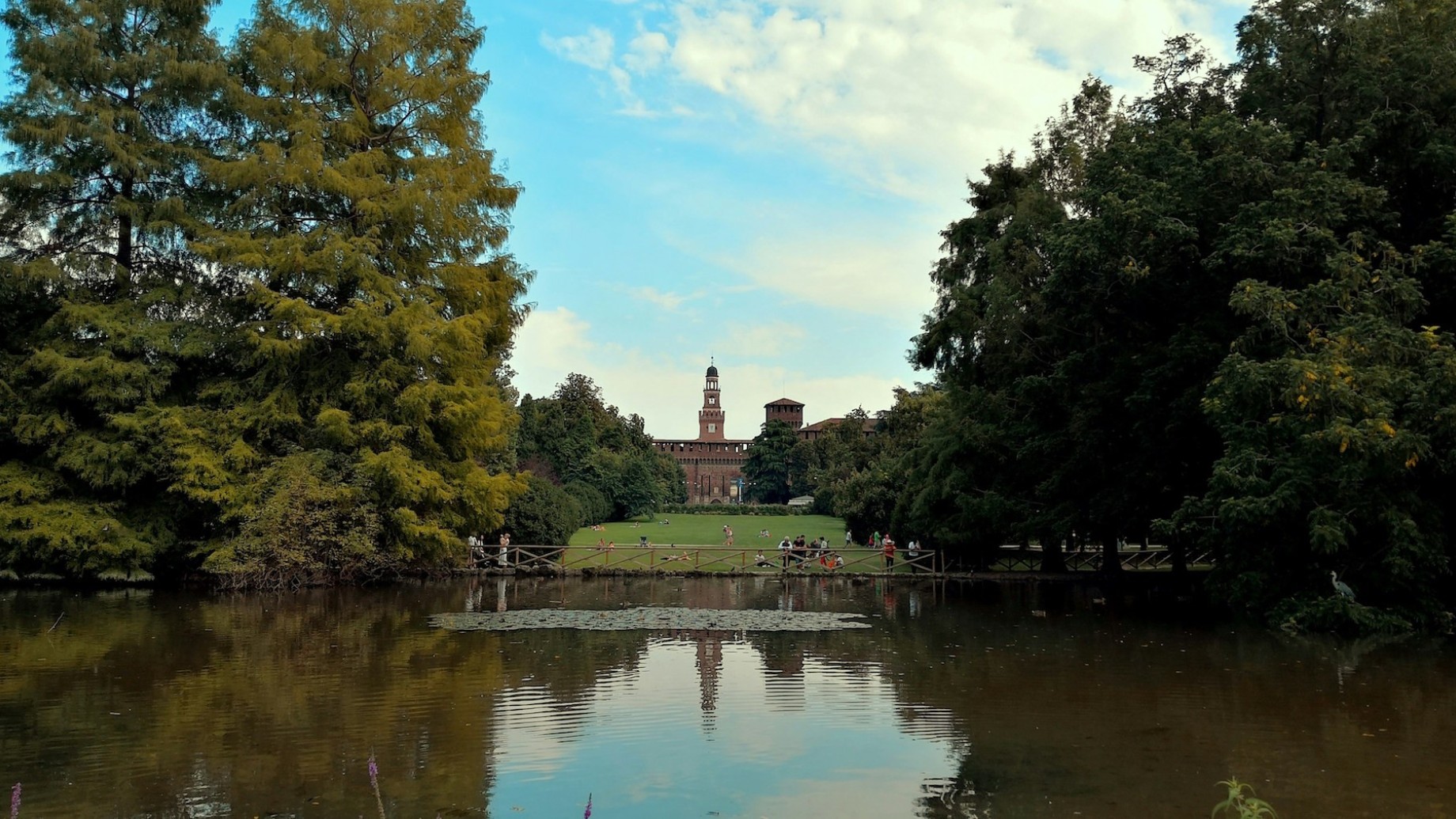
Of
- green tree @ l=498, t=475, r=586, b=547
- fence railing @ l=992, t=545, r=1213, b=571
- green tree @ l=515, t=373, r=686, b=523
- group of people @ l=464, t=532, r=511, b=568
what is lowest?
fence railing @ l=992, t=545, r=1213, b=571

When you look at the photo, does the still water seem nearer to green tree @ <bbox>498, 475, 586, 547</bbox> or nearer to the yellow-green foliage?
the yellow-green foliage

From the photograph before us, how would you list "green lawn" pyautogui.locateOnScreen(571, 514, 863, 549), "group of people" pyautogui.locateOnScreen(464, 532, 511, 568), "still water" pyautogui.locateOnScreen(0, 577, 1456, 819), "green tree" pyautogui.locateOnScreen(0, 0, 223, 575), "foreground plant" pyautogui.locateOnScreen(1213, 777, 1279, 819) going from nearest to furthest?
1. "foreground plant" pyautogui.locateOnScreen(1213, 777, 1279, 819)
2. "still water" pyautogui.locateOnScreen(0, 577, 1456, 819)
3. "green tree" pyautogui.locateOnScreen(0, 0, 223, 575)
4. "group of people" pyautogui.locateOnScreen(464, 532, 511, 568)
5. "green lawn" pyautogui.locateOnScreen(571, 514, 863, 549)

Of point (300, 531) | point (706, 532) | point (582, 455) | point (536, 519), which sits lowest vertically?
point (706, 532)

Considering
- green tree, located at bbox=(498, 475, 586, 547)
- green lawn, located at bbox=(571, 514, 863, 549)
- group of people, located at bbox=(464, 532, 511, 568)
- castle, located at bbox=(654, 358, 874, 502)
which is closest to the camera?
group of people, located at bbox=(464, 532, 511, 568)

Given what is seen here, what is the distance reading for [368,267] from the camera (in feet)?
79.9

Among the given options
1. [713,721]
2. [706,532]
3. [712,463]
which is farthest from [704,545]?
[712,463]

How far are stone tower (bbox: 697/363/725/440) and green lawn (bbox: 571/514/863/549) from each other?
68.5 m

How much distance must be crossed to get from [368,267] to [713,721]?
17972mm

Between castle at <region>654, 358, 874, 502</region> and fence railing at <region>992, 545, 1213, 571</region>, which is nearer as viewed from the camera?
fence railing at <region>992, 545, 1213, 571</region>

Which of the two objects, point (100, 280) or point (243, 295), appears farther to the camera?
point (243, 295)

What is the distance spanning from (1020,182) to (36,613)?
26.3 m

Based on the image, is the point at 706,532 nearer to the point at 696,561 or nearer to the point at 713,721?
the point at 696,561

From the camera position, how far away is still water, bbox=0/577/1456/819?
7.42 metres

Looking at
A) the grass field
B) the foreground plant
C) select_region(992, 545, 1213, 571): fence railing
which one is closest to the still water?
the foreground plant
